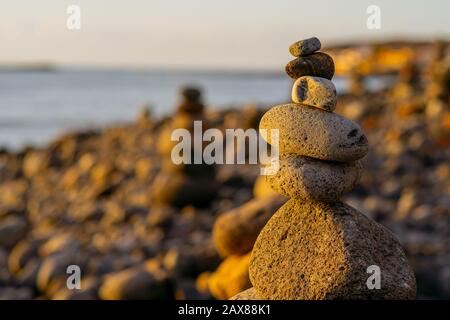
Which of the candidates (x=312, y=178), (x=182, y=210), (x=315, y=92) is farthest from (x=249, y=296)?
(x=182, y=210)

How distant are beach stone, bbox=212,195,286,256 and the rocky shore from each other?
10 millimetres

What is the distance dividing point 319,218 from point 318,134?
0.51m

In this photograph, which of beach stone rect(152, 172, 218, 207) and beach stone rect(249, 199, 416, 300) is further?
beach stone rect(152, 172, 218, 207)

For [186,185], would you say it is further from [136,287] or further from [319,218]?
[319,218]

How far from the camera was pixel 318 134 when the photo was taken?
4.00 meters

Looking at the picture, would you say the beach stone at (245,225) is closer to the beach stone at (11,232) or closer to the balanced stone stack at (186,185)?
the balanced stone stack at (186,185)

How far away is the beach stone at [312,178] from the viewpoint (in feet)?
13.2

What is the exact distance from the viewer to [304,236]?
4.14 metres

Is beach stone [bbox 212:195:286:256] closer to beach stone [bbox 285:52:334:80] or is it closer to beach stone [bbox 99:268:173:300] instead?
beach stone [bbox 99:268:173:300]

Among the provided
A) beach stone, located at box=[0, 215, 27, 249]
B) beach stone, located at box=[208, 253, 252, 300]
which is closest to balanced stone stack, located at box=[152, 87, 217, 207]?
beach stone, located at box=[0, 215, 27, 249]

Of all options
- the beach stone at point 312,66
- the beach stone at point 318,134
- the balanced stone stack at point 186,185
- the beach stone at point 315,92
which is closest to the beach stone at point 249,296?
the beach stone at point 318,134

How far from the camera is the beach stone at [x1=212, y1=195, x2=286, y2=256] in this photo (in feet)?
20.6

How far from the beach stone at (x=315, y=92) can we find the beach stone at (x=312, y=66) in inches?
2.8

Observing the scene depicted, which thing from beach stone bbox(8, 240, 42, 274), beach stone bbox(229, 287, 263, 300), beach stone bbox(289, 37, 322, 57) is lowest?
beach stone bbox(8, 240, 42, 274)
